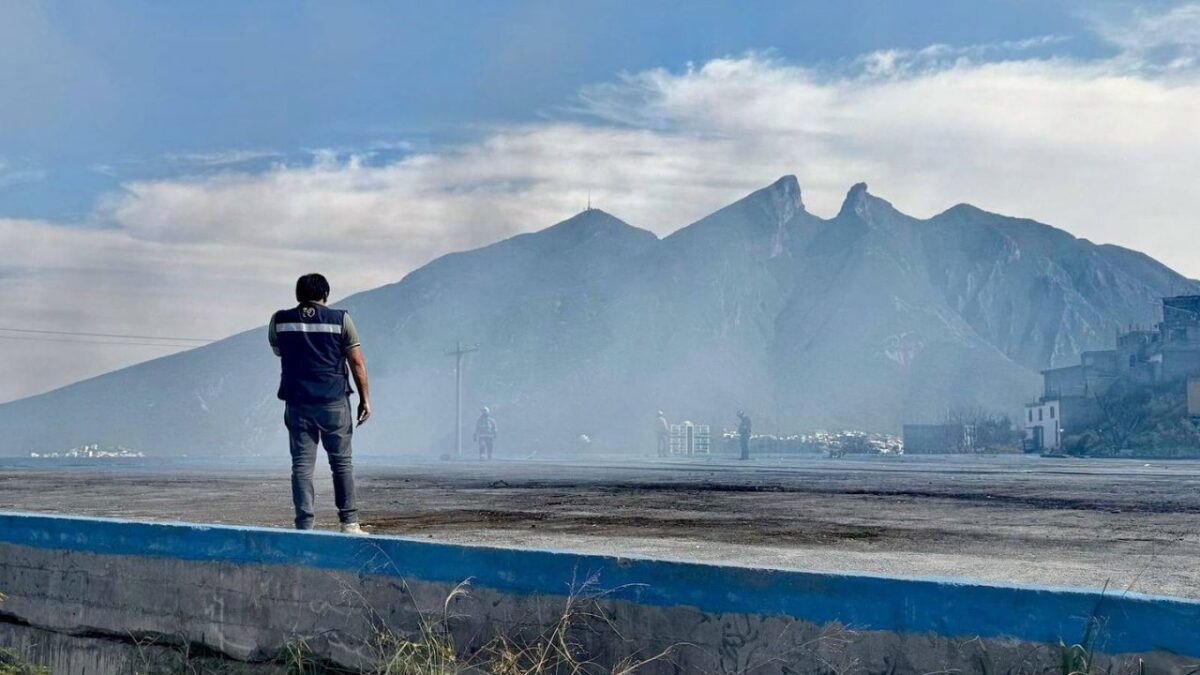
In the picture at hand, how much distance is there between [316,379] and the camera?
7359mm

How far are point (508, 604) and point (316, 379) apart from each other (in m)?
3.21

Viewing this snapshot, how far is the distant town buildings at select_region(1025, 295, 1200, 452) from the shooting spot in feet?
249

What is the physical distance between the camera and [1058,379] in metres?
96.6

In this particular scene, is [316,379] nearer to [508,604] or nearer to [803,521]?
[508,604]

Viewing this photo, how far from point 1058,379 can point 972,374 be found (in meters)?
70.6

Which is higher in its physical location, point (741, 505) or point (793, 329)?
point (793, 329)

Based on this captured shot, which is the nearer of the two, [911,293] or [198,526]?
[198,526]

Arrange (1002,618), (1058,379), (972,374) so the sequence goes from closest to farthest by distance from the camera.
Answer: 1. (1002,618)
2. (1058,379)
3. (972,374)

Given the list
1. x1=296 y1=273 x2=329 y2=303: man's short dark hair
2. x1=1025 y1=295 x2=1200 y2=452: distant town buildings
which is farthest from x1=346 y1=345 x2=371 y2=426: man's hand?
x1=1025 y1=295 x2=1200 y2=452: distant town buildings

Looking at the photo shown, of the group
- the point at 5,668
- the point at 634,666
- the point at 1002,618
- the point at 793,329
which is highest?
the point at 793,329

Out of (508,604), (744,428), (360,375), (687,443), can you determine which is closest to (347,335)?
(360,375)

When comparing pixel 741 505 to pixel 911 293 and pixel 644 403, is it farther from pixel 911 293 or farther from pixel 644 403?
pixel 911 293

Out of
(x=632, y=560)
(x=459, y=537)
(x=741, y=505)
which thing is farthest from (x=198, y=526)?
(x=741, y=505)

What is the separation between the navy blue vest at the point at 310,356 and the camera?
736 cm
